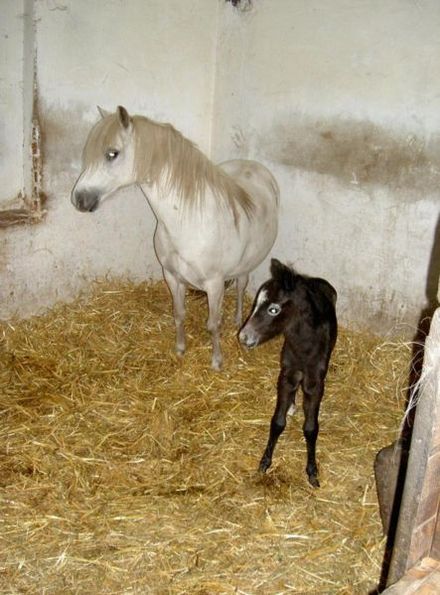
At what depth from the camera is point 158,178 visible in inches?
154

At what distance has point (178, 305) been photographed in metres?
4.46

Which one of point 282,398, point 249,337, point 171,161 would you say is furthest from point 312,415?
point 171,161

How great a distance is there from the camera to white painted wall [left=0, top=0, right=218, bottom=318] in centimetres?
434

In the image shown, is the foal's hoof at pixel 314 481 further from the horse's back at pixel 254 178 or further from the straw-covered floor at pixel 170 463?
the horse's back at pixel 254 178

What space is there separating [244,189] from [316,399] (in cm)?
199

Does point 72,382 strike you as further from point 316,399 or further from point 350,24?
point 350,24

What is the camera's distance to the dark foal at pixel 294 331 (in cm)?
303

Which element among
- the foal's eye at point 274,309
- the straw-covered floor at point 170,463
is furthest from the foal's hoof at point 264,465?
the foal's eye at point 274,309

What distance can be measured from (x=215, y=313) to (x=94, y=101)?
1875 millimetres

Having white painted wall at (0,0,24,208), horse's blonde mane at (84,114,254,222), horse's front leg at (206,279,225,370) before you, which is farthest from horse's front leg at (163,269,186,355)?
white painted wall at (0,0,24,208)

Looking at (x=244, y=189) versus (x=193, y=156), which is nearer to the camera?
(x=193, y=156)

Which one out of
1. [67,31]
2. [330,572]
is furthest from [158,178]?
[330,572]

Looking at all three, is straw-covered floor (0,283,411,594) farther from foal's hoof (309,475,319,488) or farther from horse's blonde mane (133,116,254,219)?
horse's blonde mane (133,116,254,219)

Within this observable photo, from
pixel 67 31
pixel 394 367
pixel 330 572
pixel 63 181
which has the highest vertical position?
pixel 67 31
